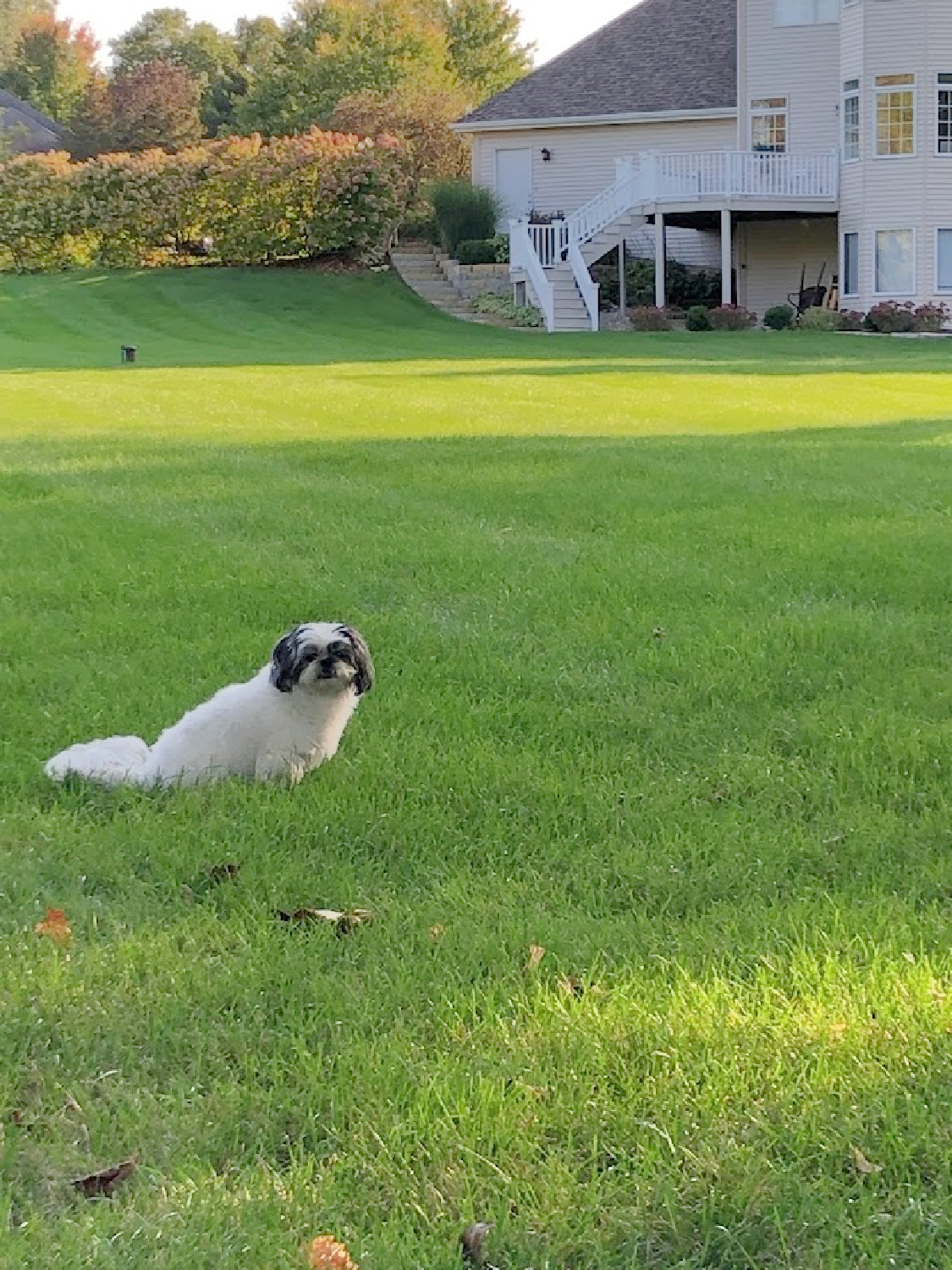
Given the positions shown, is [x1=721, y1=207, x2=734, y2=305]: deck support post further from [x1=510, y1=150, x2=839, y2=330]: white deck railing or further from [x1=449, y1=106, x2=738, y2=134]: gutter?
[x1=449, y1=106, x2=738, y2=134]: gutter

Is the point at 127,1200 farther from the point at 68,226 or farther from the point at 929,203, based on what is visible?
the point at 68,226

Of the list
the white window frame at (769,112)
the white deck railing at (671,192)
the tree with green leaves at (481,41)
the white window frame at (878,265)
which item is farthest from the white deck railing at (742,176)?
the tree with green leaves at (481,41)

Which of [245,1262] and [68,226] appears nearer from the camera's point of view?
[245,1262]

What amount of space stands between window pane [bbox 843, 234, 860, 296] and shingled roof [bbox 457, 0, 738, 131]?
194 inches

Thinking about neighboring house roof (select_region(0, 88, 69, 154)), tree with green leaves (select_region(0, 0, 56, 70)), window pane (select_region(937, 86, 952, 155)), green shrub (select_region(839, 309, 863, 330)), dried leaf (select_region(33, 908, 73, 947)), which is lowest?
dried leaf (select_region(33, 908, 73, 947))

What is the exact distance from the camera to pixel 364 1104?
2729mm

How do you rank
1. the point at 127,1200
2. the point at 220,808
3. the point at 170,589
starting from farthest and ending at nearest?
the point at 170,589, the point at 220,808, the point at 127,1200

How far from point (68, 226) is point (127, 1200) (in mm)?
38087

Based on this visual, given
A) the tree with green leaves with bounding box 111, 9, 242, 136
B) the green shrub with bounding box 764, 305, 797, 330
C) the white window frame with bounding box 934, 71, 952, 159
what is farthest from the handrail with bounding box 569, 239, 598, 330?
the tree with green leaves with bounding box 111, 9, 242, 136

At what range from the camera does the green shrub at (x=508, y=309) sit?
31.8 m

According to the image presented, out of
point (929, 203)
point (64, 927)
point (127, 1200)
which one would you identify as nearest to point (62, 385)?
point (64, 927)

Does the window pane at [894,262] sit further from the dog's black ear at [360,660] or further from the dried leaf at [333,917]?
the dried leaf at [333,917]

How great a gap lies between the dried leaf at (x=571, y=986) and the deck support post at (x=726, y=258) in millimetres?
30094

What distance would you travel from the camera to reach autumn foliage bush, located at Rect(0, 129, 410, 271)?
36.5m
